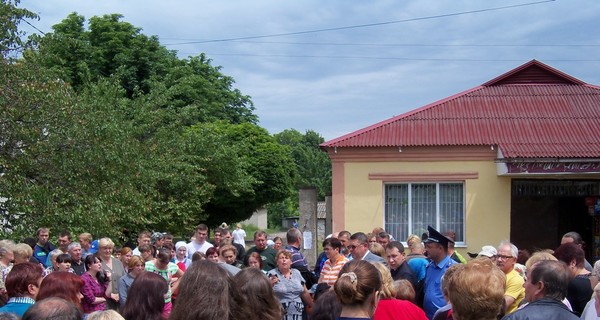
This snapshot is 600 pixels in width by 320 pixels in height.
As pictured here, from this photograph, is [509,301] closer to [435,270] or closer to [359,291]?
[435,270]

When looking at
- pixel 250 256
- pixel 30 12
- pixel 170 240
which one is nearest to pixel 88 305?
pixel 250 256

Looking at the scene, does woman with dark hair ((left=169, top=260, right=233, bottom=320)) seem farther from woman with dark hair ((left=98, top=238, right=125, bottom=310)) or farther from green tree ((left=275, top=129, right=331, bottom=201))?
green tree ((left=275, top=129, right=331, bottom=201))

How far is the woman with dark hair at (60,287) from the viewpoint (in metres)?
5.48

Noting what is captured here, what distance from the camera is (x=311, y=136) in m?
99.6

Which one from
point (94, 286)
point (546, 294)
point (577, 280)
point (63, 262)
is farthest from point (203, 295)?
point (63, 262)

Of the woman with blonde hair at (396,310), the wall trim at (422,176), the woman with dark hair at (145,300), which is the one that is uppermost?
the wall trim at (422,176)

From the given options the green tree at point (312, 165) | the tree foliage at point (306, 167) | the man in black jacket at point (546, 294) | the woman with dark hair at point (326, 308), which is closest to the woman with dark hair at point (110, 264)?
the woman with dark hair at point (326, 308)

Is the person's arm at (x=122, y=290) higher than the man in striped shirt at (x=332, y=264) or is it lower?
lower

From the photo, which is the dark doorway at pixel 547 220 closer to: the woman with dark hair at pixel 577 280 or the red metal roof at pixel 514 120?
the red metal roof at pixel 514 120

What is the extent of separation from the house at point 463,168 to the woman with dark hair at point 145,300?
13966 mm

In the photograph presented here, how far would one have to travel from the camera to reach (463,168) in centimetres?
1858

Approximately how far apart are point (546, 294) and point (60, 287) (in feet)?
12.1

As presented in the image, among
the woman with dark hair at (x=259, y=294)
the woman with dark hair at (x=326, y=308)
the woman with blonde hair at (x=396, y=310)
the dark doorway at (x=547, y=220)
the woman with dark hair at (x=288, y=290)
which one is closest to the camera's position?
the woman with dark hair at (x=259, y=294)

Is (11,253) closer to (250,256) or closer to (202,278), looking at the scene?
(250,256)
